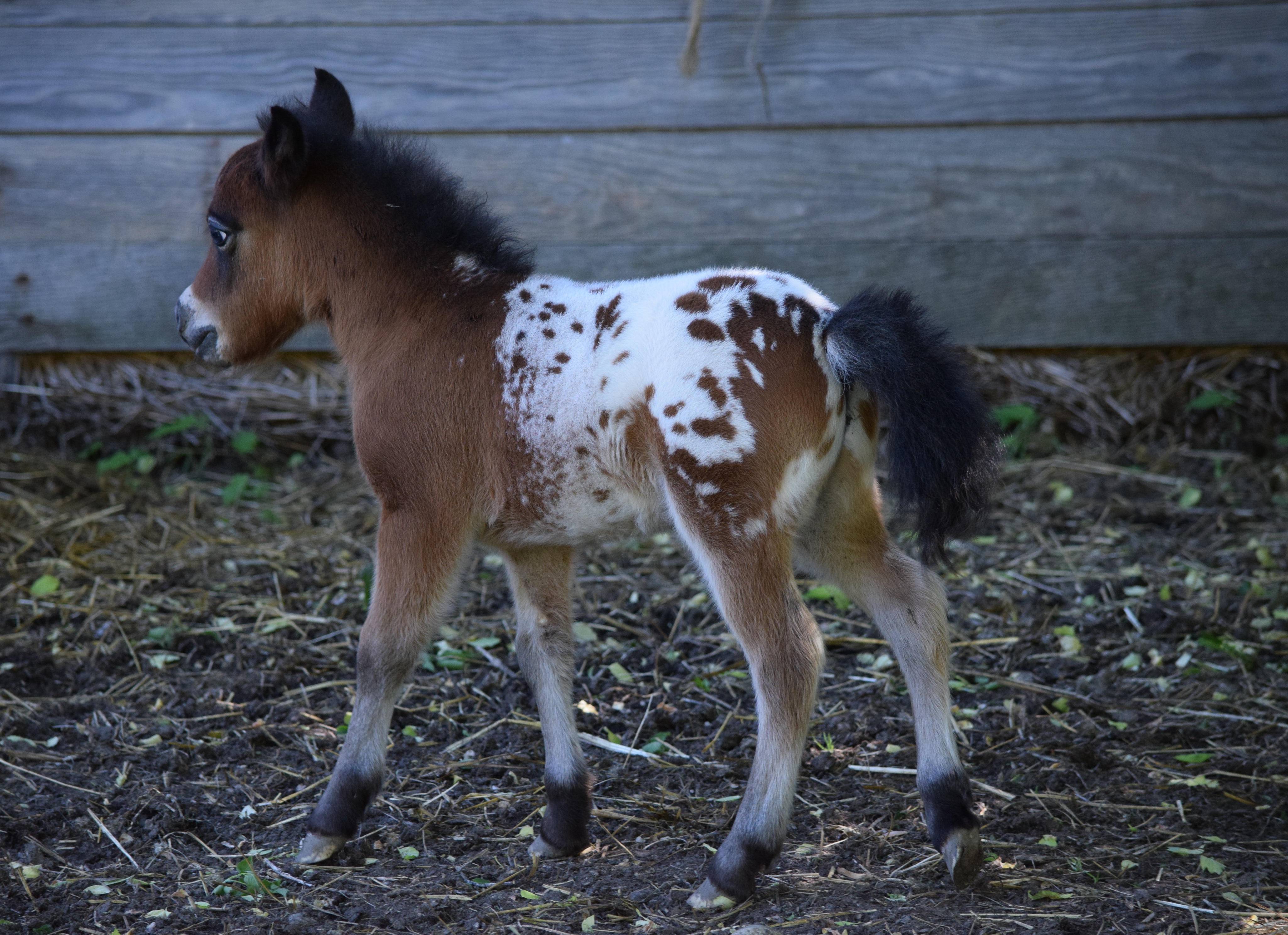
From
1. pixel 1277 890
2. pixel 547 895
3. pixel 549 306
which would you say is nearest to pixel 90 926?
pixel 547 895

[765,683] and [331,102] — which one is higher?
[331,102]

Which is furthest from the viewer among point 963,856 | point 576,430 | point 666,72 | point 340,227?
point 666,72

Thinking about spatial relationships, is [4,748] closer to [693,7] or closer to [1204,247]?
[693,7]

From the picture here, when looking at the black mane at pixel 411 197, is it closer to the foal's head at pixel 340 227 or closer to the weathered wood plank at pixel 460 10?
the foal's head at pixel 340 227

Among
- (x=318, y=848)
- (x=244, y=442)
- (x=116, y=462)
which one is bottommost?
(x=116, y=462)

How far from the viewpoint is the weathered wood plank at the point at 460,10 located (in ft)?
18.0

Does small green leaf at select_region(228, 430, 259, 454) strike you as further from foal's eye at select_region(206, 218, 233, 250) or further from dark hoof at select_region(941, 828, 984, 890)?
dark hoof at select_region(941, 828, 984, 890)

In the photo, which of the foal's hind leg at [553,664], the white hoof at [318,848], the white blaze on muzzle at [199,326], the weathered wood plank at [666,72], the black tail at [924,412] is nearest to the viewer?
the black tail at [924,412]

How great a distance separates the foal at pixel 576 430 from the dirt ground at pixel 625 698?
23 cm

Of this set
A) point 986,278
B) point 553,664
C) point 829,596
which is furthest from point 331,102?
point 986,278

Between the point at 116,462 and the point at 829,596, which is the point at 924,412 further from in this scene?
the point at 116,462

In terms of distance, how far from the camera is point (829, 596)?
4.38 metres

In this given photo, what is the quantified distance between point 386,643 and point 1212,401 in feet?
14.2

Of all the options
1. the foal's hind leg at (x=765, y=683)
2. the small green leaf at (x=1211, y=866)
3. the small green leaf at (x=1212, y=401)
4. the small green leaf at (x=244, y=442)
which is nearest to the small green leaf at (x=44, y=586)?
the small green leaf at (x=244, y=442)
